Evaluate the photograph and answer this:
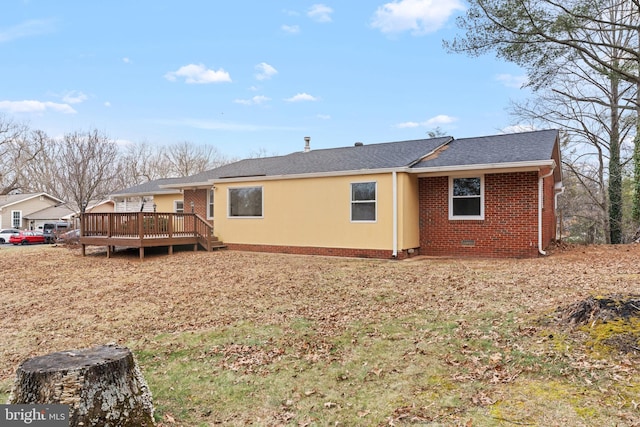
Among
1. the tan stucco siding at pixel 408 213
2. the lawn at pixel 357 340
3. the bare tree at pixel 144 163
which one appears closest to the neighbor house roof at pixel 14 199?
the bare tree at pixel 144 163

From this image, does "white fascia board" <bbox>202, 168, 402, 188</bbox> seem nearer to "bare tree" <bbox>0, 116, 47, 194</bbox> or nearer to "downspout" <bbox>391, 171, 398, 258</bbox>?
"downspout" <bbox>391, 171, 398, 258</bbox>

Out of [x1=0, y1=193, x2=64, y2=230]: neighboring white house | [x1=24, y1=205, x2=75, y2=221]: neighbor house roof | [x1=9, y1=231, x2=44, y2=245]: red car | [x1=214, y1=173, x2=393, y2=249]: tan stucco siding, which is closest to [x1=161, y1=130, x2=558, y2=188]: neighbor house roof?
[x1=214, y1=173, x2=393, y2=249]: tan stucco siding

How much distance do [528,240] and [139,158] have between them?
40.4m

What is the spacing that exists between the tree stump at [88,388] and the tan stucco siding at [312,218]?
29.9 ft

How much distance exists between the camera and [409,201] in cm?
1173

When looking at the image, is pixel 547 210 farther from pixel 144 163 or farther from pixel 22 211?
pixel 22 211

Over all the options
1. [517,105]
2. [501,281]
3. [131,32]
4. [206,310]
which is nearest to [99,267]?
[206,310]

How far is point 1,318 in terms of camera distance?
677 cm

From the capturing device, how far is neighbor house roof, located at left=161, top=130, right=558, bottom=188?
11.0 metres

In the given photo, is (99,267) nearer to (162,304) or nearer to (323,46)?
(162,304)

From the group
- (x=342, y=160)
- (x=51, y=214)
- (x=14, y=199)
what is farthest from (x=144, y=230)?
(x=14, y=199)

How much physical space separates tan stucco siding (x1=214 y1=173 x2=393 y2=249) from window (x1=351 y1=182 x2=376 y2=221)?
0.14 meters

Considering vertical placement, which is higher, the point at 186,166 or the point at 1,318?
the point at 186,166

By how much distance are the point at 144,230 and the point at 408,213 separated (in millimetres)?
8400
